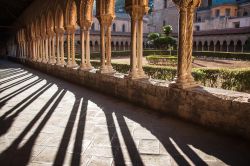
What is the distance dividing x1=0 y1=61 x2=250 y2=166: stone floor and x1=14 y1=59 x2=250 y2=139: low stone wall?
0.63 ft

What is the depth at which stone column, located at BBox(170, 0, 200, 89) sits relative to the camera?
15.7 ft

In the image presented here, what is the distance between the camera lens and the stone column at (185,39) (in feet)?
15.7

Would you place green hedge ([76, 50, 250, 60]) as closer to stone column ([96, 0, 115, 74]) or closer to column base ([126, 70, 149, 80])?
stone column ([96, 0, 115, 74])

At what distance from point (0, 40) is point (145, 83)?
39.7 meters

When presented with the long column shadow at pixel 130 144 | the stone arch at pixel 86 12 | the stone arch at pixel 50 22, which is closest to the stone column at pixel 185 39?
the long column shadow at pixel 130 144

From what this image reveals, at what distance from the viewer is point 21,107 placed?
18.9 ft

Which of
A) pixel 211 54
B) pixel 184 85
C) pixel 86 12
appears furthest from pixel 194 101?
pixel 211 54

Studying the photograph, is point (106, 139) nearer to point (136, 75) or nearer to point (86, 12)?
point (136, 75)

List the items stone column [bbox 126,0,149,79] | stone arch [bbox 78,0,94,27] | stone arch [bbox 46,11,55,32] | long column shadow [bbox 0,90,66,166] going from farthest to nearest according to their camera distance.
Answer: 1. stone arch [bbox 46,11,55,32]
2. stone arch [bbox 78,0,94,27]
3. stone column [bbox 126,0,149,79]
4. long column shadow [bbox 0,90,66,166]

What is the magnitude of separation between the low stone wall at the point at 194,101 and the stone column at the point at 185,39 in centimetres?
24

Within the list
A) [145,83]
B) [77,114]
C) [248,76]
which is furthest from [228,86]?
[77,114]

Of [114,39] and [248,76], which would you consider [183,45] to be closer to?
[248,76]

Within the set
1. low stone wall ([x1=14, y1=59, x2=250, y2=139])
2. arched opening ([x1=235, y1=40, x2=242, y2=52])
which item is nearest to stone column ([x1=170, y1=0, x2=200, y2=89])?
low stone wall ([x1=14, y1=59, x2=250, y2=139])

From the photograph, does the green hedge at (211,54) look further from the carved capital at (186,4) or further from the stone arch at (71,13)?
the carved capital at (186,4)
